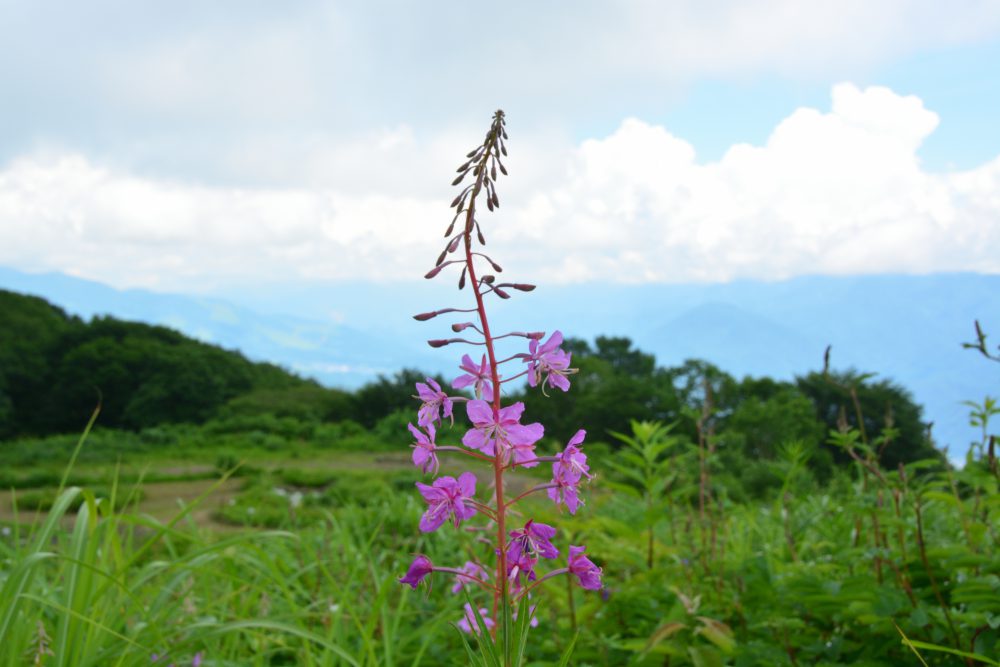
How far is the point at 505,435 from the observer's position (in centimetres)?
123

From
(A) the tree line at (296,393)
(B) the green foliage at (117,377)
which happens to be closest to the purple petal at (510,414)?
(A) the tree line at (296,393)

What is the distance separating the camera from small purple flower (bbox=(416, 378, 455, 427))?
1.32 meters

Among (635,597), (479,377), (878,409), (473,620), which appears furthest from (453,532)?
(878,409)

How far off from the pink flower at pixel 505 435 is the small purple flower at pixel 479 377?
0.03m

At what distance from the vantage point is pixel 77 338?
19.1 metres

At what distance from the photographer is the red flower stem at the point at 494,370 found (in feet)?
3.82

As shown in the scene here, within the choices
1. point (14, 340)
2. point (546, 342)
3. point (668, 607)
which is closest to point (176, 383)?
point (14, 340)

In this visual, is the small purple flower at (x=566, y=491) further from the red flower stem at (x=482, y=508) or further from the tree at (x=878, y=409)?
the tree at (x=878, y=409)

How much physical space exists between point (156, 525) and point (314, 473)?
8.10 meters

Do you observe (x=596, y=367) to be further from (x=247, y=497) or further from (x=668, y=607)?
(x=668, y=607)

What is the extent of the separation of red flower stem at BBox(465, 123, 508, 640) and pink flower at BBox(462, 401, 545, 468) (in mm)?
11

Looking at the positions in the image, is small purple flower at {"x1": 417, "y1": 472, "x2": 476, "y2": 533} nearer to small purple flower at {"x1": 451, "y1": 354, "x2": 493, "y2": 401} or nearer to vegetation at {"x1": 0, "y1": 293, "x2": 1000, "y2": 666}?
small purple flower at {"x1": 451, "y1": 354, "x2": 493, "y2": 401}

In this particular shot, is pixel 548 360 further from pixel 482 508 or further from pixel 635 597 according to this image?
pixel 635 597

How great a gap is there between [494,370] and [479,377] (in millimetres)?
54
